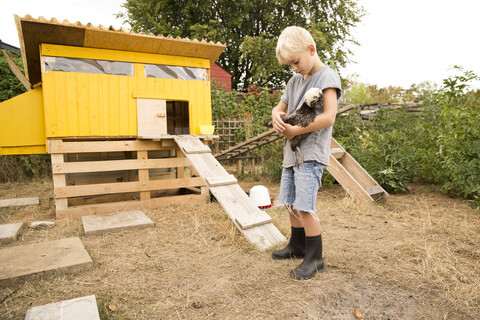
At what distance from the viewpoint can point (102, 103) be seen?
14.4 feet

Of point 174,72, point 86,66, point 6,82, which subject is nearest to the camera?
point 86,66

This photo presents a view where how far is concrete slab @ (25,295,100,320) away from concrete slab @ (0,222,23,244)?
1778mm

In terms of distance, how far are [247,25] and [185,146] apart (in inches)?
603

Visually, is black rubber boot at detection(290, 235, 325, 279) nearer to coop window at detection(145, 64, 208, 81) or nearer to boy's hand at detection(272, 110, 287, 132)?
boy's hand at detection(272, 110, 287, 132)

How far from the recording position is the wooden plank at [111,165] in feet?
13.6

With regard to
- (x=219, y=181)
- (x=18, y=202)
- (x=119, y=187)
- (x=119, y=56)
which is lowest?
(x=18, y=202)

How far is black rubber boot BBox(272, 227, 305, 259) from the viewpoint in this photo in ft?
8.14

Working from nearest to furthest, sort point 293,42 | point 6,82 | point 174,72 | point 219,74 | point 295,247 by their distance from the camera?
point 293,42
point 295,247
point 174,72
point 6,82
point 219,74

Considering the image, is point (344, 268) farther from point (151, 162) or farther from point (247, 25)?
point (247, 25)

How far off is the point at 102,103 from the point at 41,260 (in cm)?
255

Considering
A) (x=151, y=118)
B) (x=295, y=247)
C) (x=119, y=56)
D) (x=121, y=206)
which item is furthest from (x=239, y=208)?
(x=119, y=56)

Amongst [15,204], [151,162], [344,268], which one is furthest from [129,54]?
[344,268]

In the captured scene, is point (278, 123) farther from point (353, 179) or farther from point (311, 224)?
point (353, 179)

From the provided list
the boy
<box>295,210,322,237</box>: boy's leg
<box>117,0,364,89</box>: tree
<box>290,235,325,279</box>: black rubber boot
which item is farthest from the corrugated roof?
<box>117,0,364,89</box>: tree
